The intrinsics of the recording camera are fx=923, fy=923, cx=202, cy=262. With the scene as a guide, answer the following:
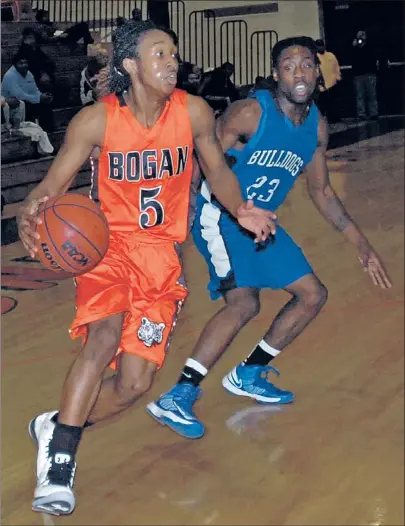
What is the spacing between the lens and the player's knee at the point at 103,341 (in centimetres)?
313

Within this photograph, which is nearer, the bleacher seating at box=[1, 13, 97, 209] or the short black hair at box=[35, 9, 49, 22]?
the bleacher seating at box=[1, 13, 97, 209]

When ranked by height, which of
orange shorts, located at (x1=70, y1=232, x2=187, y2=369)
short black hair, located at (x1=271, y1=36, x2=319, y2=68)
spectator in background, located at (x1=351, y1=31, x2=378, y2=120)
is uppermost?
short black hair, located at (x1=271, y1=36, x2=319, y2=68)

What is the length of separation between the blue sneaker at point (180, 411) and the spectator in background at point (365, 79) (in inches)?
613

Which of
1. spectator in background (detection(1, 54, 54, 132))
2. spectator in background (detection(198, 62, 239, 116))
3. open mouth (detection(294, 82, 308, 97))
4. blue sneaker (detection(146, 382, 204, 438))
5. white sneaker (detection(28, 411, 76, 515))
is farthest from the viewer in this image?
spectator in background (detection(198, 62, 239, 116))

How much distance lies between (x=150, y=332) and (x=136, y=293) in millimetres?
159

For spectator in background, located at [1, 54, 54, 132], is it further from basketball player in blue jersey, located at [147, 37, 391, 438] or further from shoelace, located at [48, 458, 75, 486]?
shoelace, located at [48, 458, 75, 486]

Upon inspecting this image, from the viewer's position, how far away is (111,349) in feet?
10.4

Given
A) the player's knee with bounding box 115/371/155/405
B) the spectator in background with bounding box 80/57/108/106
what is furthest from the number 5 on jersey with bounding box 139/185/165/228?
the spectator in background with bounding box 80/57/108/106

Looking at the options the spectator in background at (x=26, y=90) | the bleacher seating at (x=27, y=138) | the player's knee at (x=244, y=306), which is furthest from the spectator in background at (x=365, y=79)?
the player's knee at (x=244, y=306)

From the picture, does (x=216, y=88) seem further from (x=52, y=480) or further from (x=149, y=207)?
(x=52, y=480)

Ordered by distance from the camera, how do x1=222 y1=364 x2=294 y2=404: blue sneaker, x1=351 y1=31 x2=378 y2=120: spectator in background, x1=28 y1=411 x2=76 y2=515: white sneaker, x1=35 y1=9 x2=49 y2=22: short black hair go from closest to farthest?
x1=28 y1=411 x2=76 y2=515: white sneaker, x1=222 y1=364 x2=294 y2=404: blue sneaker, x1=35 y1=9 x2=49 y2=22: short black hair, x1=351 y1=31 x2=378 y2=120: spectator in background

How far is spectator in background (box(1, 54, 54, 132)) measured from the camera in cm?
1086

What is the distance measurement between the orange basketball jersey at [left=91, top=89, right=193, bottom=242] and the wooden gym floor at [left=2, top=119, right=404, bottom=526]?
892 millimetres

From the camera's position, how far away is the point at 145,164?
11.2ft
